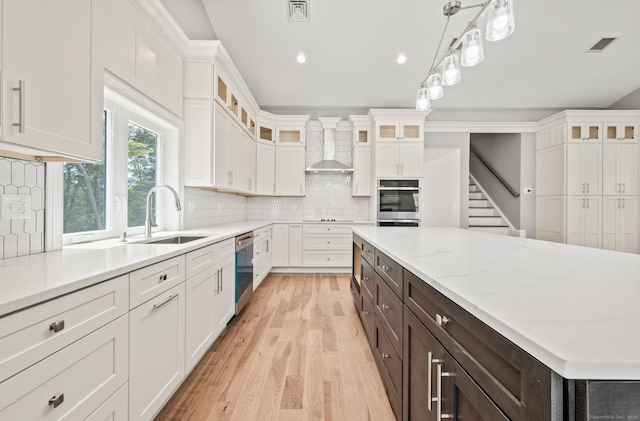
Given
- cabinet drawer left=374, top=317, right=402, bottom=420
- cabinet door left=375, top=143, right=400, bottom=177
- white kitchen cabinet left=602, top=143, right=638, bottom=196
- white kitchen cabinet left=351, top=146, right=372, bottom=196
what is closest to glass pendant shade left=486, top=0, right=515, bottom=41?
cabinet drawer left=374, top=317, right=402, bottom=420

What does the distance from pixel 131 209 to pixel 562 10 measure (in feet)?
16.6

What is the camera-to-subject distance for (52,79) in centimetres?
118

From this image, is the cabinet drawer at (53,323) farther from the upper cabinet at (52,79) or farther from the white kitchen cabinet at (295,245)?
the white kitchen cabinet at (295,245)

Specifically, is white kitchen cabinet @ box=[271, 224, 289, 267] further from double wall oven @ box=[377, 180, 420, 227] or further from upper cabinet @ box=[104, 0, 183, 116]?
upper cabinet @ box=[104, 0, 183, 116]

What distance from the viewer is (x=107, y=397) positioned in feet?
3.60

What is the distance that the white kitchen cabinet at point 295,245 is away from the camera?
15.9 feet

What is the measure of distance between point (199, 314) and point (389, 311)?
129cm

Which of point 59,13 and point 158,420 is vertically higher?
point 59,13

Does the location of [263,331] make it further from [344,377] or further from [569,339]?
[569,339]

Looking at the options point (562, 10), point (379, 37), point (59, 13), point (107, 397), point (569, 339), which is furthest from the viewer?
point (379, 37)

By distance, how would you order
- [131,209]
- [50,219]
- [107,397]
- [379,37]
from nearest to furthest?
[107,397]
[50,219]
[131,209]
[379,37]

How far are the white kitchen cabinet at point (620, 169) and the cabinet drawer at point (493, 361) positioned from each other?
6033 millimetres

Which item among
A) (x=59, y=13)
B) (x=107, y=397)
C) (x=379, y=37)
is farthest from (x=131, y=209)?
(x=379, y=37)

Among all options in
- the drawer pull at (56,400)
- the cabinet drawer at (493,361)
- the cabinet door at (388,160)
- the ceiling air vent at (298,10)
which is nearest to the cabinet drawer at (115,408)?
the drawer pull at (56,400)
